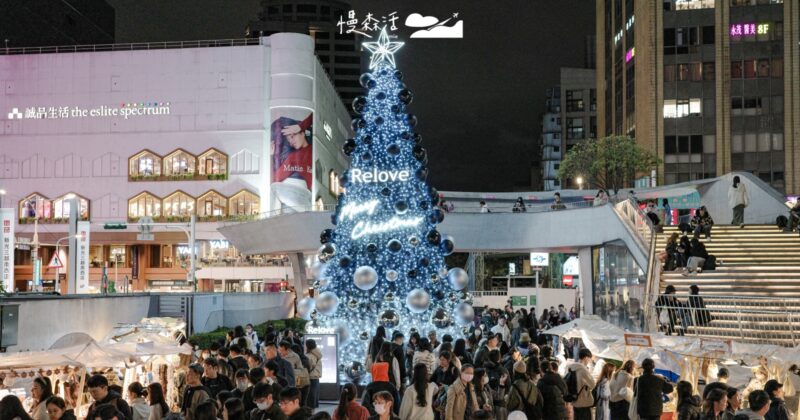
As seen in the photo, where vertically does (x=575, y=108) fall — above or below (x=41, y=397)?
above

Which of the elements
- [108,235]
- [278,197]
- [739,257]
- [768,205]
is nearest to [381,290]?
[739,257]

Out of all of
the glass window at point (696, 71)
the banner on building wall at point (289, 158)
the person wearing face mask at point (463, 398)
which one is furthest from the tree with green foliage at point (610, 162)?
the person wearing face mask at point (463, 398)

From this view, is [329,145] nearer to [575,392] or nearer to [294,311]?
[294,311]

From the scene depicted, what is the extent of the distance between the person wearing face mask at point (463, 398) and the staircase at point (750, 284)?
8274 millimetres

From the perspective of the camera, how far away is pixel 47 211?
62031 millimetres

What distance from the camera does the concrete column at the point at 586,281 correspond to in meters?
35.0

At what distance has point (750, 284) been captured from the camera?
20.1 metres

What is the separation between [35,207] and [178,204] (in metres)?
9.93

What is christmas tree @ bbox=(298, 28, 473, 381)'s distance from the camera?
63.8 feet

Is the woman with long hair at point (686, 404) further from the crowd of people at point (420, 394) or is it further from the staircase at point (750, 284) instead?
the staircase at point (750, 284)

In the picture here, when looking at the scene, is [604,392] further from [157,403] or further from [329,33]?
→ [329,33]

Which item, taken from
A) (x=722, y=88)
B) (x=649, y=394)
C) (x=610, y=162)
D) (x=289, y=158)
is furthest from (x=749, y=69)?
(x=649, y=394)

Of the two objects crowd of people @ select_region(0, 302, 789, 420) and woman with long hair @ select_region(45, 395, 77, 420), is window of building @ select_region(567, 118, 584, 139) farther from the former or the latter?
woman with long hair @ select_region(45, 395, 77, 420)

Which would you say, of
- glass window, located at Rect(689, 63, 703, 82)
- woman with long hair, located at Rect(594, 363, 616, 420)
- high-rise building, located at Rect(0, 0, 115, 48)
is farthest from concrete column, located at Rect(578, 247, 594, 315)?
high-rise building, located at Rect(0, 0, 115, 48)
